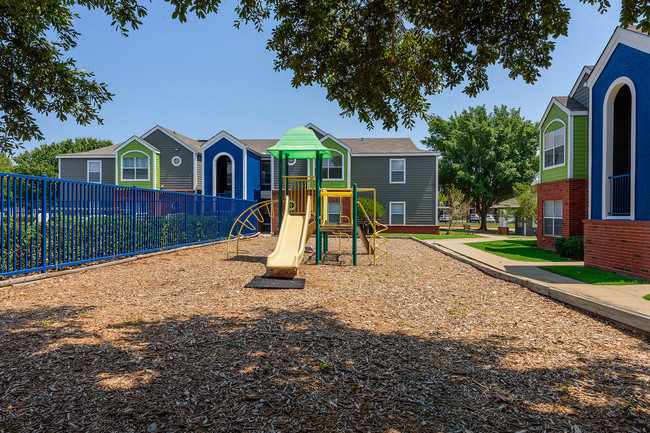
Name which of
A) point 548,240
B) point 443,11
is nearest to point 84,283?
point 443,11

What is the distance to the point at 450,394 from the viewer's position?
306cm

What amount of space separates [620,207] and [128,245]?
44.9 feet

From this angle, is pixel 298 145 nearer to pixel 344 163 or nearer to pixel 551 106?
pixel 551 106

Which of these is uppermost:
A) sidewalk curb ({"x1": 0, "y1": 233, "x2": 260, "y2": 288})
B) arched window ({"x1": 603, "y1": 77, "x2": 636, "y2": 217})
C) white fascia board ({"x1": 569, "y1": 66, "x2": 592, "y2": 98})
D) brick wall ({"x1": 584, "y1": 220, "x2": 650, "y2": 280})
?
white fascia board ({"x1": 569, "y1": 66, "x2": 592, "y2": 98})

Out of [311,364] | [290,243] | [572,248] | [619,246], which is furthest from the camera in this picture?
[572,248]

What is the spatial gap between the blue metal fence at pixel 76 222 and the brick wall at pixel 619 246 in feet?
41.5

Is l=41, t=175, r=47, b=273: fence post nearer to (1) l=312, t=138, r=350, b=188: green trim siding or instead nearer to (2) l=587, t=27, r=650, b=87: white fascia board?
(2) l=587, t=27, r=650, b=87: white fascia board

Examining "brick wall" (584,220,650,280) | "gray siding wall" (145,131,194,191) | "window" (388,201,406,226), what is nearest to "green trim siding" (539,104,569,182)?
"brick wall" (584,220,650,280)

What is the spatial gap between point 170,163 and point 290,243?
21192mm

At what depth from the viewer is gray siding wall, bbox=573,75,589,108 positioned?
14681 millimetres

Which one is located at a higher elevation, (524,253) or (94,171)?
(94,171)

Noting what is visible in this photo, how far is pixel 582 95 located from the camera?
15.0 metres

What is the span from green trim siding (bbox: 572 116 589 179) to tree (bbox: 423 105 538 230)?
71.9 ft

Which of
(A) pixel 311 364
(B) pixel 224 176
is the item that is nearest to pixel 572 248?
(A) pixel 311 364
